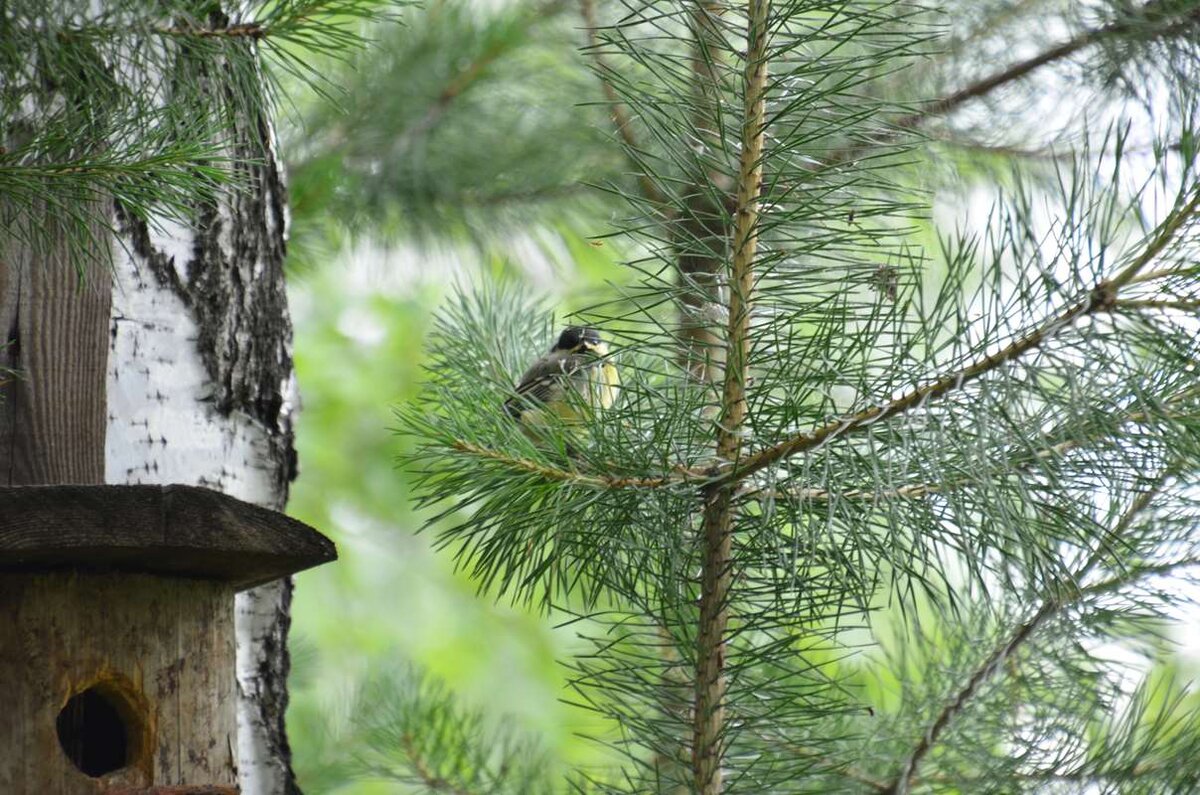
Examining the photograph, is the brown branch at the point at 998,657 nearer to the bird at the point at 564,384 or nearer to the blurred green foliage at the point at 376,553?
the bird at the point at 564,384

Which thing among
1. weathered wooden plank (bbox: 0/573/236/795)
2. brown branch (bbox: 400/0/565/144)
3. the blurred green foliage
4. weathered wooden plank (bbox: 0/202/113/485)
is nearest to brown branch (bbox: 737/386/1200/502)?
weathered wooden plank (bbox: 0/573/236/795)

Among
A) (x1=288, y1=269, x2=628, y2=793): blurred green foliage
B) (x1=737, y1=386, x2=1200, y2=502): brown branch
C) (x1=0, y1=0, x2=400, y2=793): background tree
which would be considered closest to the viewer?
(x1=737, y1=386, x2=1200, y2=502): brown branch

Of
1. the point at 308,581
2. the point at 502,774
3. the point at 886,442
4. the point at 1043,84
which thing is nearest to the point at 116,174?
the point at 886,442

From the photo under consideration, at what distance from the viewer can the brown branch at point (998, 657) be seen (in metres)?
1.62

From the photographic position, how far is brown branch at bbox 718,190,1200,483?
96 centimetres

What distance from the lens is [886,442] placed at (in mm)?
1084

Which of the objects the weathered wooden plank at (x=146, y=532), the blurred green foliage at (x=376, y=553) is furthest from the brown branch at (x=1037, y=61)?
the blurred green foliage at (x=376, y=553)

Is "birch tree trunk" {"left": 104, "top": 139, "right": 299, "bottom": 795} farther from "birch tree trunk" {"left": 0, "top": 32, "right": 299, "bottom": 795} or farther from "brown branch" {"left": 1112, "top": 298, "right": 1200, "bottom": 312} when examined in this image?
"brown branch" {"left": 1112, "top": 298, "right": 1200, "bottom": 312}

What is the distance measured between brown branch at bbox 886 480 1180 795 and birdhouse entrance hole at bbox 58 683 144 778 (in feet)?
3.05

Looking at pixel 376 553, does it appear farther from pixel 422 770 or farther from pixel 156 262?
pixel 156 262

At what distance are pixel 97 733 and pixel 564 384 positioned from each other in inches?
29.1

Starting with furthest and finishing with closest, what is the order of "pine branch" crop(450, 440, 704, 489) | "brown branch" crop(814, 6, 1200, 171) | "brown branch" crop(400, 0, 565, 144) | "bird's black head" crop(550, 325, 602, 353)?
1. "brown branch" crop(400, 0, 565, 144)
2. "brown branch" crop(814, 6, 1200, 171)
3. "bird's black head" crop(550, 325, 602, 353)
4. "pine branch" crop(450, 440, 704, 489)

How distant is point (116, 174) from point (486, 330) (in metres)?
0.64

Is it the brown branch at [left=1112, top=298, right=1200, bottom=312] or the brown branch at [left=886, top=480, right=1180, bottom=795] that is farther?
the brown branch at [left=886, top=480, right=1180, bottom=795]
